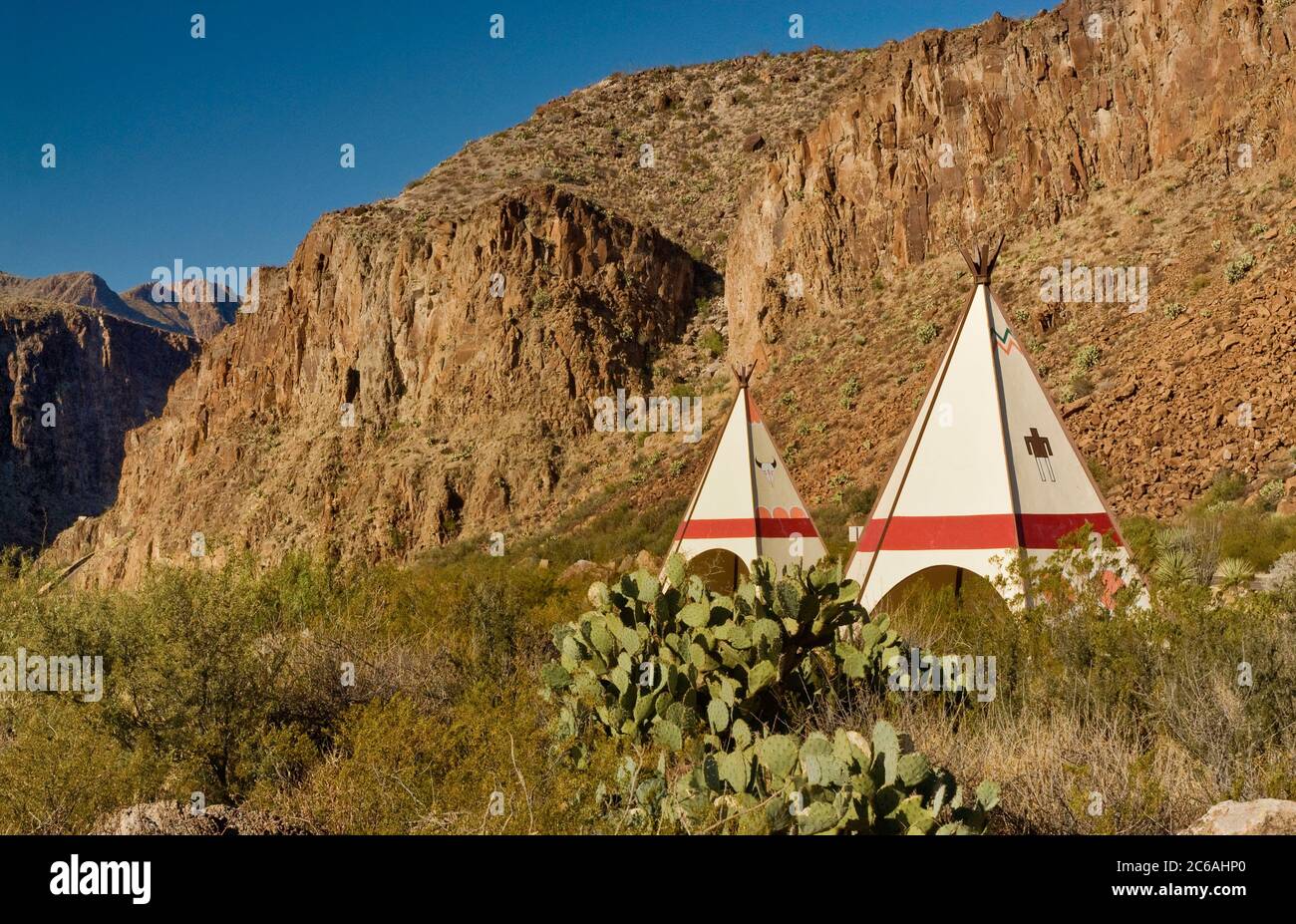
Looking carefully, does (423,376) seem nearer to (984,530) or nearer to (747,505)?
(747,505)

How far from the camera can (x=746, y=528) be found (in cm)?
1595

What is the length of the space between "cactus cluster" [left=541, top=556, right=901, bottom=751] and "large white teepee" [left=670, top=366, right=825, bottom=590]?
8225 millimetres

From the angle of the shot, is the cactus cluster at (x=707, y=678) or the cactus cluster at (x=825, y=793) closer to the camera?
the cactus cluster at (x=825, y=793)

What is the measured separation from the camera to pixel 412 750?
20.9ft

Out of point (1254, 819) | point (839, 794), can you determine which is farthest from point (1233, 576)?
point (839, 794)

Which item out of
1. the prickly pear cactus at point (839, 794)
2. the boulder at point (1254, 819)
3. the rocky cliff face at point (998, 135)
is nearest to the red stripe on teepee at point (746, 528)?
the prickly pear cactus at point (839, 794)

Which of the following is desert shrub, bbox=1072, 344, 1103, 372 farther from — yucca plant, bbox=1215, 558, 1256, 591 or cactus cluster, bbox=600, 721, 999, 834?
cactus cluster, bbox=600, 721, 999, 834

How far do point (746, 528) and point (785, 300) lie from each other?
2428 cm

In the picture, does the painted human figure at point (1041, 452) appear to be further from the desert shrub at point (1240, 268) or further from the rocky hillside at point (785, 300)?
the desert shrub at point (1240, 268)

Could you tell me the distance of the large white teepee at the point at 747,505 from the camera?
15.9 metres

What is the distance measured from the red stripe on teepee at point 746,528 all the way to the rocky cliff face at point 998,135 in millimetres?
20620

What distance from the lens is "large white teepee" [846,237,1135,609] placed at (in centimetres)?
1070

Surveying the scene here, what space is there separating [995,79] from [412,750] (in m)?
34.3

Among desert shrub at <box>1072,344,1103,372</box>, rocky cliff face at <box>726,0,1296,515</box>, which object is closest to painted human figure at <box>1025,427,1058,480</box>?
rocky cliff face at <box>726,0,1296,515</box>
